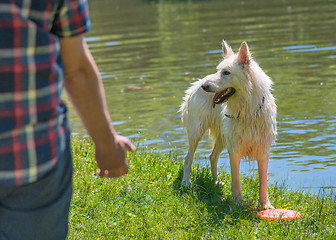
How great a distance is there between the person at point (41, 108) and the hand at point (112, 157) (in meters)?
0.04

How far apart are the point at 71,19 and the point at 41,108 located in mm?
380

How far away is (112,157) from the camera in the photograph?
2391 mm

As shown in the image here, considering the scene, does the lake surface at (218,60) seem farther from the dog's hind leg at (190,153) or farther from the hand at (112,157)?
the hand at (112,157)

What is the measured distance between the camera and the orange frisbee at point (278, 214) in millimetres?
5160

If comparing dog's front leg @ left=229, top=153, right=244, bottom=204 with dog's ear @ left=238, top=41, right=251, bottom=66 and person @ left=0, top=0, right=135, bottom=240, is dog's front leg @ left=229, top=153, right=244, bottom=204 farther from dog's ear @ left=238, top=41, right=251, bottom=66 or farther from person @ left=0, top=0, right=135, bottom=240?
person @ left=0, top=0, right=135, bottom=240

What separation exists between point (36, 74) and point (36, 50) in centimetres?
8

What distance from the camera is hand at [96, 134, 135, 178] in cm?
237

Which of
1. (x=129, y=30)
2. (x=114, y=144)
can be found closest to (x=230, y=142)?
(x=114, y=144)

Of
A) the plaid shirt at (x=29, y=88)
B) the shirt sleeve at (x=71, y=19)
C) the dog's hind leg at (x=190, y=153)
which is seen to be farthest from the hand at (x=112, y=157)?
the dog's hind leg at (x=190, y=153)

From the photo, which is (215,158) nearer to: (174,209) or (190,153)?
(190,153)

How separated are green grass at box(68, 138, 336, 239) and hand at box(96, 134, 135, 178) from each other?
2.56m

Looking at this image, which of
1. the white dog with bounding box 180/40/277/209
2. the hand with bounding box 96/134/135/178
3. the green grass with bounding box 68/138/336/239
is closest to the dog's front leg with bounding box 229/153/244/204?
the white dog with bounding box 180/40/277/209

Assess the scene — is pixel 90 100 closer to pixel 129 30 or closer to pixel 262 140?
pixel 262 140

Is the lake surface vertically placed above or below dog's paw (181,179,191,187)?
below
